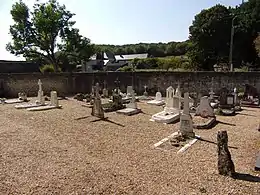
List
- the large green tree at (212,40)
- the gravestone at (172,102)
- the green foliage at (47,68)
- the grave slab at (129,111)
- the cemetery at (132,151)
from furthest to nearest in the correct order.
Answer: the green foliage at (47,68) < the large green tree at (212,40) < the grave slab at (129,111) < the gravestone at (172,102) < the cemetery at (132,151)

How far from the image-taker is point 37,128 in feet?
36.1

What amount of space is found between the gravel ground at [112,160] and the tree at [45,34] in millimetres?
23236

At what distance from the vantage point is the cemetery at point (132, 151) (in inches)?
230

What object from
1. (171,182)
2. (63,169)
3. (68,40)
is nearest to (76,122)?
(63,169)

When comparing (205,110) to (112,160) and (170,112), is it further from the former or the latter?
(112,160)

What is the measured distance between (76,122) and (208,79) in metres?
12.7

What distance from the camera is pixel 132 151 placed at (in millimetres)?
8039

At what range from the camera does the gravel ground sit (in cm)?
568


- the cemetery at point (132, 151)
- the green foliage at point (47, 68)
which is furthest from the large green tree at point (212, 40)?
the cemetery at point (132, 151)

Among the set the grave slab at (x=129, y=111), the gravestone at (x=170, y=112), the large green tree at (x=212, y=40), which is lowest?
the grave slab at (x=129, y=111)

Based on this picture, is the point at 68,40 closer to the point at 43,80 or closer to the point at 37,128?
the point at 43,80

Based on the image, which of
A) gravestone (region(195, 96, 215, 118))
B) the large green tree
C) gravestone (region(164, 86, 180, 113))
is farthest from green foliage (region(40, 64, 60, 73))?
gravestone (region(195, 96, 215, 118))

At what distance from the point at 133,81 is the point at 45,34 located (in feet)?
48.2

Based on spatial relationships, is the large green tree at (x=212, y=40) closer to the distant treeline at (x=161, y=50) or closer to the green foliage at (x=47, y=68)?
the green foliage at (x=47, y=68)
